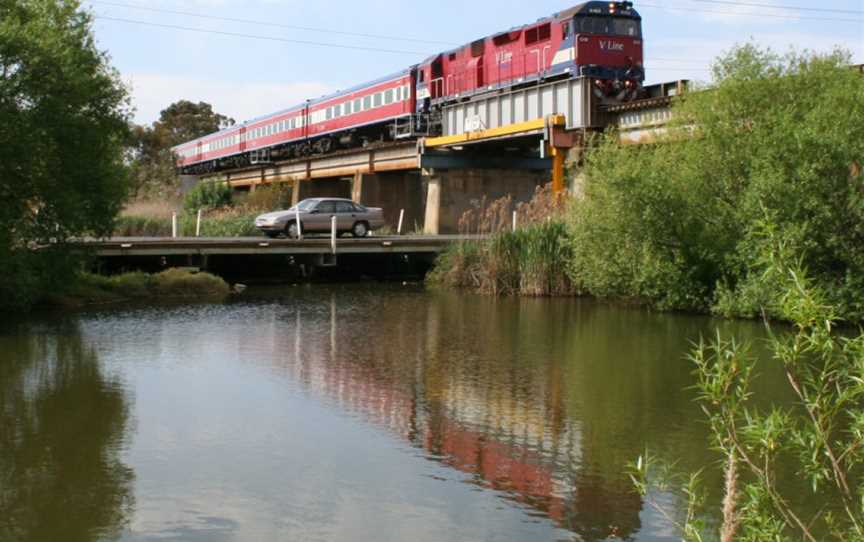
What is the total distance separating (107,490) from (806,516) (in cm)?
571

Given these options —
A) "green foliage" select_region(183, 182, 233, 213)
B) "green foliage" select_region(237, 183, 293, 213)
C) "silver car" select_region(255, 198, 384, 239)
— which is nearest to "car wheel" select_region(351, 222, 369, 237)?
"silver car" select_region(255, 198, 384, 239)

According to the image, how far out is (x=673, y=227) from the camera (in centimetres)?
2209

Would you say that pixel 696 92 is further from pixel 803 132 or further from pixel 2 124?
pixel 2 124

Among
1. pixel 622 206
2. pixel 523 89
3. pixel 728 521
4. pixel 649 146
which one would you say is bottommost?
pixel 728 521

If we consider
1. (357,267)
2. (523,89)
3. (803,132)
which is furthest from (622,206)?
(357,267)

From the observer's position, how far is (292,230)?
1363 inches

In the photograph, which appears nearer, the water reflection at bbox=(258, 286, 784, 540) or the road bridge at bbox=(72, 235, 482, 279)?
the water reflection at bbox=(258, 286, 784, 540)

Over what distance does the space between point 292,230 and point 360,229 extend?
2.41 m

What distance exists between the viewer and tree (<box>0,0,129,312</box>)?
20578 millimetres

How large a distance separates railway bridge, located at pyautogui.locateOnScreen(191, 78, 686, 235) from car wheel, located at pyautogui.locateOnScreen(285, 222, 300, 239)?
5915mm

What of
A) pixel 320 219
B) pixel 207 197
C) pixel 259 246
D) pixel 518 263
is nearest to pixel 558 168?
pixel 518 263

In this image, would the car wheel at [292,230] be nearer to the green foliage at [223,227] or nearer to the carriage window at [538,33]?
the green foliage at [223,227]

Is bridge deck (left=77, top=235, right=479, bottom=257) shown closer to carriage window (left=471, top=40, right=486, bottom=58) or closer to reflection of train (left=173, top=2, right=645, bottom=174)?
reflection of train (left=173, top=2, right=645, bottom=174)

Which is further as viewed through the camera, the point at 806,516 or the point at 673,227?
the point at 673,227
